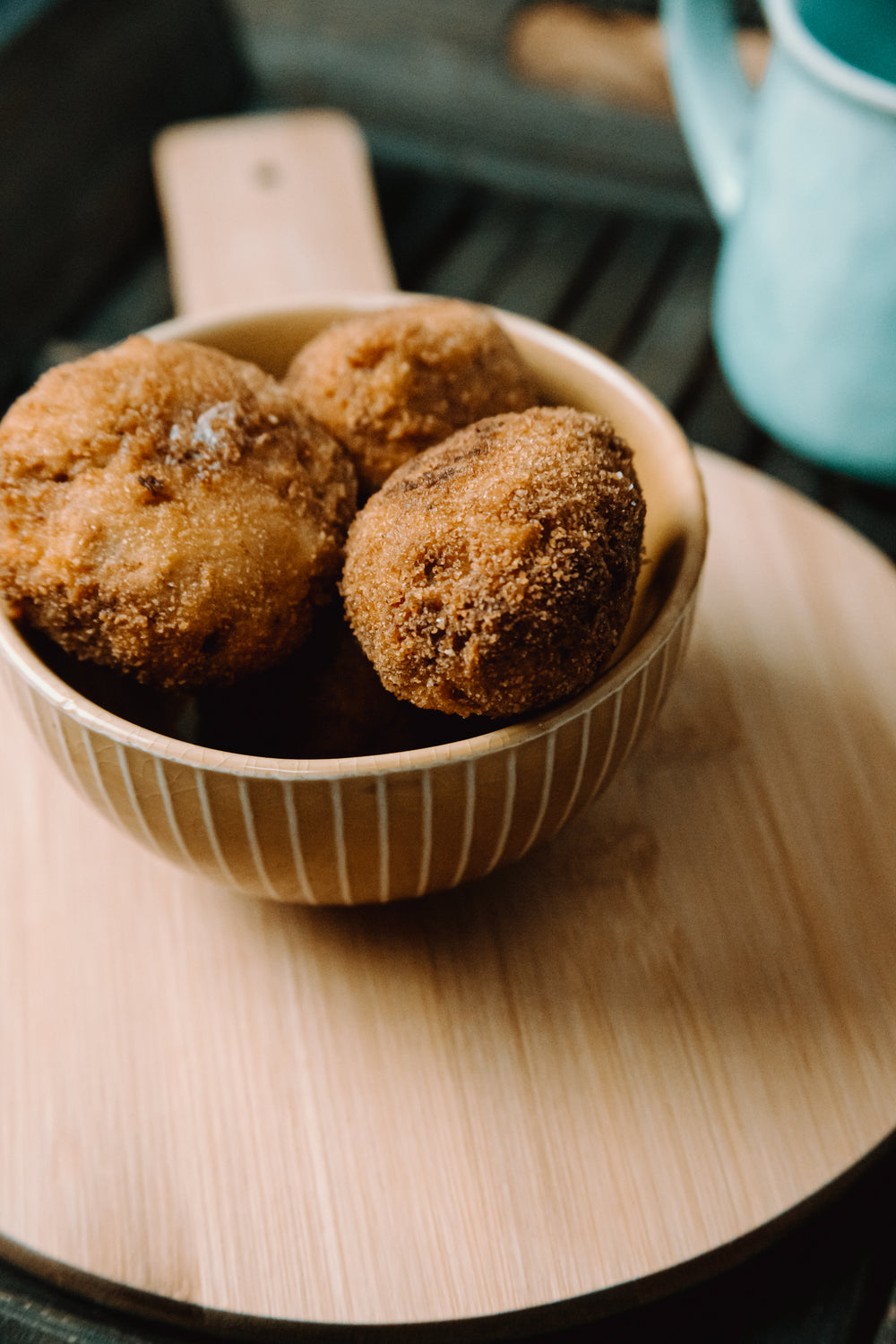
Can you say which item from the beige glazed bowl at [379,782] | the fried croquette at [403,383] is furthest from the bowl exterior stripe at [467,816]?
the fried croquette at [403,383]

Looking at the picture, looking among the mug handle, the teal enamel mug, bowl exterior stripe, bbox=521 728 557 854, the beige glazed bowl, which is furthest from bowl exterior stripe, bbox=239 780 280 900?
the mug handle

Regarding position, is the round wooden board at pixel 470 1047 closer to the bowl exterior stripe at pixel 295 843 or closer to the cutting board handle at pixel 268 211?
the bowl exterior stripe at pixel 295 843

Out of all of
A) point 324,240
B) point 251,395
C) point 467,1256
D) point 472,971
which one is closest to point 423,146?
point 324,240

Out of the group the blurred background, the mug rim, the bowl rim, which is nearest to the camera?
the bowl rim

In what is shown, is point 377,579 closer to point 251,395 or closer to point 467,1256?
point 251,395

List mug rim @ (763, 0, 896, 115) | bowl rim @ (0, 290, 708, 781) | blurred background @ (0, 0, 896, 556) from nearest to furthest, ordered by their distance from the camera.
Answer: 1. bowl rim @ (0, 290, 708, 781)
2. mug rim @ (763, 0, 896, 115)
3. blurred background @ (0, 0, 896, 556)

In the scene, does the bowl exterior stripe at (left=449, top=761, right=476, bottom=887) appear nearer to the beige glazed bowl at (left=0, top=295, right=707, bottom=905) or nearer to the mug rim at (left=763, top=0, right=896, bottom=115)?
the beige glazed bowl at (left=0, top=295, right=707, bottom=905)
